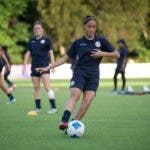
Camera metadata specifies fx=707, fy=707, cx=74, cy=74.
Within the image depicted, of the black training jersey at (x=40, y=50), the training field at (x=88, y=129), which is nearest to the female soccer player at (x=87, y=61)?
the training field at (x=88, y=129)

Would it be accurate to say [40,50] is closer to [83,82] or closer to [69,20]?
[83,82]

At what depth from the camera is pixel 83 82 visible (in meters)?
12.4

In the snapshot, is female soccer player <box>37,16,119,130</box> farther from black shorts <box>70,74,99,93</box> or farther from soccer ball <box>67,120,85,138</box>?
soccer ball <box>67,120,85,138</box>

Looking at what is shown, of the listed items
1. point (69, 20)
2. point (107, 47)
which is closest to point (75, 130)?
point (107, 47)

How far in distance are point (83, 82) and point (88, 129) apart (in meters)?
1.36

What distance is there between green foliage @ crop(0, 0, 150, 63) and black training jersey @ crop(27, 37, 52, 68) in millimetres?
44120

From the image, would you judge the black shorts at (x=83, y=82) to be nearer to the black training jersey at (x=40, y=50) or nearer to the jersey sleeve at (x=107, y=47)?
the jersey sleeve at (x=107, y=47)

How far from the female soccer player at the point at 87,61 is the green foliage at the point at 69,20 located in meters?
48.6

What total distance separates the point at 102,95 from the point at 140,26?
1603 inches

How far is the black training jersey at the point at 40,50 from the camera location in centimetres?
1673

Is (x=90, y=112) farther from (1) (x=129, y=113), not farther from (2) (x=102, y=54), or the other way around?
(2) (x=102, y=54)

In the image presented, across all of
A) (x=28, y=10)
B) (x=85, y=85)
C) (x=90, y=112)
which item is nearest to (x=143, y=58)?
(x=28, y=10)

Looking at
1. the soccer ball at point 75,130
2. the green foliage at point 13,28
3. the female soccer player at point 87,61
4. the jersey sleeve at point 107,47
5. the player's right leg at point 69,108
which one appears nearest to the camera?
the soccer ball at point 75,130

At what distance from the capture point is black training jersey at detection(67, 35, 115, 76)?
12312mm
